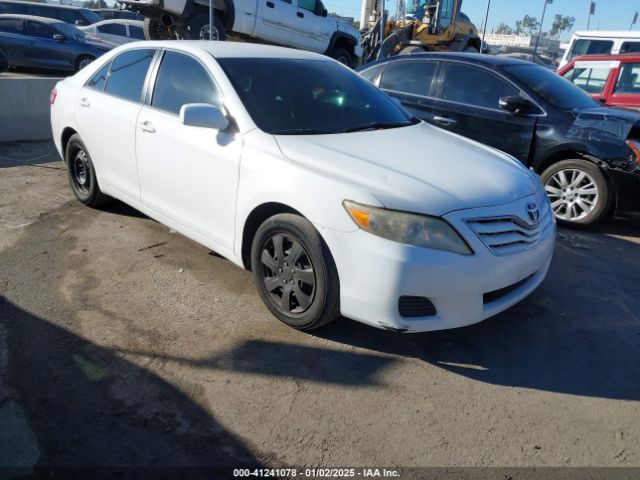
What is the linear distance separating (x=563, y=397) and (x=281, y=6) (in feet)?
40.1

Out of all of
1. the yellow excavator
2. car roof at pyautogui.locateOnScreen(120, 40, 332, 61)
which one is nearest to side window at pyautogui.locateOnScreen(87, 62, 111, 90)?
car roof at pyautogui.locateOnScreen(120, 40, 332, 61)

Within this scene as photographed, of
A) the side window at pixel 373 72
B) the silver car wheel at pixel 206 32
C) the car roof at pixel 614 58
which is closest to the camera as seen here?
the side window at pixel 373 72

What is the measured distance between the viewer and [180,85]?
12.7 feet

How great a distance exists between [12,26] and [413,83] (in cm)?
1255

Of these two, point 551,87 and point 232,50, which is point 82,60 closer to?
point 232,50

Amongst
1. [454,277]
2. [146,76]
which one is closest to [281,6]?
[146,76]

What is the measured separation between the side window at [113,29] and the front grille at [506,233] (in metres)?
17.6

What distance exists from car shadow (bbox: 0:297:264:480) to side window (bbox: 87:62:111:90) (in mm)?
2523

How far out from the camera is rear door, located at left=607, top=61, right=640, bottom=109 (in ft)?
27.7

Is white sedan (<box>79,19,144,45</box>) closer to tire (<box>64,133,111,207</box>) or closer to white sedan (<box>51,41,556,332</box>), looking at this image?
tire (<box>64,133,111,207</box>)

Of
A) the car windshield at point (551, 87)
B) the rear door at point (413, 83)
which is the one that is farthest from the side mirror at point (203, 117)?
the car windshield at point (551, 87)

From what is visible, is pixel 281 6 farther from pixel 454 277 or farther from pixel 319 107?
pixel 454 277

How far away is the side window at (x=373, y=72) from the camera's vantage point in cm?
682

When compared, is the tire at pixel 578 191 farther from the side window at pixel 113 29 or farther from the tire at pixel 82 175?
the side window at pixel 113 29
